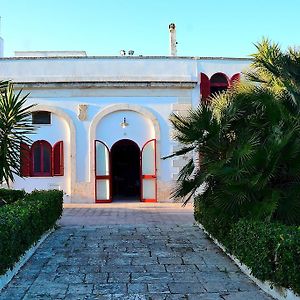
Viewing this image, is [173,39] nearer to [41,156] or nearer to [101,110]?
[101,110]

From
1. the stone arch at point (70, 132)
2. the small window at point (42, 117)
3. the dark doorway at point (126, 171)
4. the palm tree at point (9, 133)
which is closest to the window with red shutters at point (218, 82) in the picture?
the dark doorway at point (126, 171)

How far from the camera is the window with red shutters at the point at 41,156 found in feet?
55.9

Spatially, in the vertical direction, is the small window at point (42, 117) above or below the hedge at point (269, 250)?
above

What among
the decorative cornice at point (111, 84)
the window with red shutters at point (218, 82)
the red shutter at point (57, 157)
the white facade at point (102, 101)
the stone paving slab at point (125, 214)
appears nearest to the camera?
the stone paving slab at point (125, 214)

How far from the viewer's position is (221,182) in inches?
287

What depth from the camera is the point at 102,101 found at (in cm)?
1692

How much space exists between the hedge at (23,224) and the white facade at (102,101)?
22.8 ft

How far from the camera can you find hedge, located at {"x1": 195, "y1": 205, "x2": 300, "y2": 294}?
4672 millimetres

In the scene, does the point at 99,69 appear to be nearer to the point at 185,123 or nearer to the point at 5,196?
the point at 5,196

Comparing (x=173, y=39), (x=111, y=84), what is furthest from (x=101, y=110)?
(x=173, y=39)

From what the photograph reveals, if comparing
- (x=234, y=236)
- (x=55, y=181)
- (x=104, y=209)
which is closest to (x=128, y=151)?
(x=55, y=181)

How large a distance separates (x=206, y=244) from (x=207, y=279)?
2.50 m

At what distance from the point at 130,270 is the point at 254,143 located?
2783 mm

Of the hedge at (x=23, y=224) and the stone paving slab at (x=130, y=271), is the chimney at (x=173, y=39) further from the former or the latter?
the stone paving slab at (x=130, y=271)
